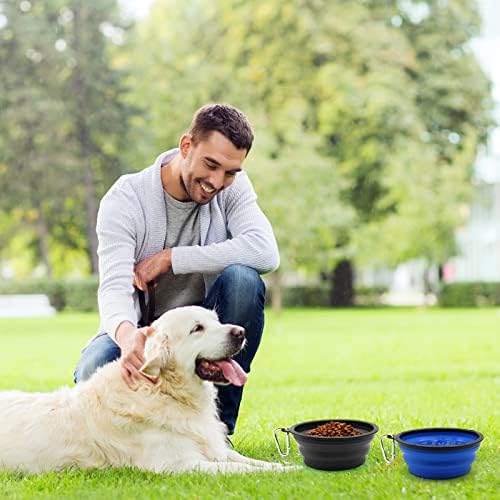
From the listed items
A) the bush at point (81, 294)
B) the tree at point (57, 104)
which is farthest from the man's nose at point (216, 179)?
the tree at point (57, 104)

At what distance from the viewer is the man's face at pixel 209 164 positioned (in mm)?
3527

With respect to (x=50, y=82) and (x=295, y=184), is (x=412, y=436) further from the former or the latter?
(x=50, y=82)

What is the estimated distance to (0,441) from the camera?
344 centimetres

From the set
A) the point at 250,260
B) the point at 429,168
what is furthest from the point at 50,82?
the point at 250,260

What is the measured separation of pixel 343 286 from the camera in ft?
86.2

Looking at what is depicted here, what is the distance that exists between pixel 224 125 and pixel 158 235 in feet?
2.42

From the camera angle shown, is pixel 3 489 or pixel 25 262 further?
pixel 25 262

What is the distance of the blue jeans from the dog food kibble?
2.08 ft

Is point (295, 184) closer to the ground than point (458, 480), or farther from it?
Answer: farther from it

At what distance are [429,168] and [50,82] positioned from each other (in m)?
14.3

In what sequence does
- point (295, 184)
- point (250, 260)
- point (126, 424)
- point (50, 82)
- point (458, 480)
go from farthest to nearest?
1. point (50, 82)
2. point (295, 184)
3. point (250, 260)
4. point (126, 424)
5. point (458, 480)

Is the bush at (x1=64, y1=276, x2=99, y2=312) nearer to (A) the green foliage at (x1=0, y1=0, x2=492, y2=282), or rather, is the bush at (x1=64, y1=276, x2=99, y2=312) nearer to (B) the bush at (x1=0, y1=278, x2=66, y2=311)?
(B) the bush at (x1=0, y1=278, x2=66, y2=311)

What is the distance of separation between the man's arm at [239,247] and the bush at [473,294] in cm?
2148

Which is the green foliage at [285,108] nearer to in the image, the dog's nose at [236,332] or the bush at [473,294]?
the bush at [473,294]
